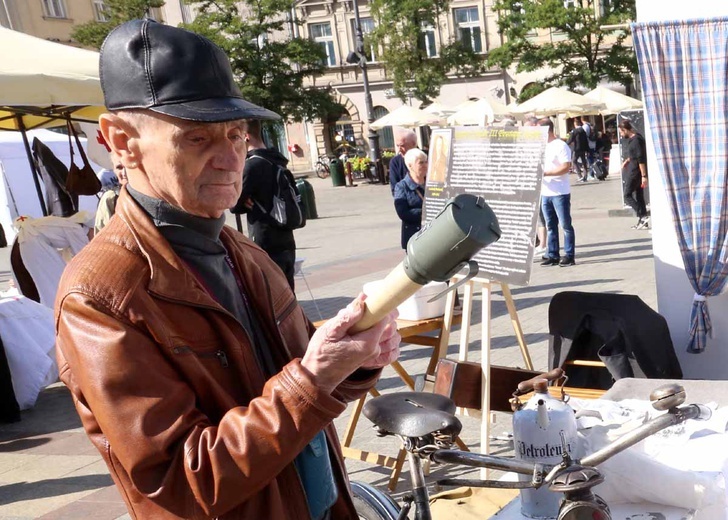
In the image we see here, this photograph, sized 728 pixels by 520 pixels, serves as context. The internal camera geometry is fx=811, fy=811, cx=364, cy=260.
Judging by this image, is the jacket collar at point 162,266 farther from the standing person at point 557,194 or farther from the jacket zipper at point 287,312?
the standing person at point 557,194

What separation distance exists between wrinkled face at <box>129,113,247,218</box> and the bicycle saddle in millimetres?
767

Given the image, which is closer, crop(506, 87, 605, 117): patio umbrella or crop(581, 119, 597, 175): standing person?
crop(506, 87, 605, 117): patio umbrella

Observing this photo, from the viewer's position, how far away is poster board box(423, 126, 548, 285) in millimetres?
4137

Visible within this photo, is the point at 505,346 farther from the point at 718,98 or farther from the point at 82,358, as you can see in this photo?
the point at 82,358

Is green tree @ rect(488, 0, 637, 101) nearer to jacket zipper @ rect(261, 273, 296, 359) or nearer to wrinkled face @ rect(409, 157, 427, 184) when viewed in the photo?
wrinkled face @ rect(409, 157, 427, 184)

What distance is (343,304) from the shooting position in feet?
28.3

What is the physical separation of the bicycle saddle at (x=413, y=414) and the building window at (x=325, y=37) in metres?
43.5

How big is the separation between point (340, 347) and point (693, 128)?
11.3 feet

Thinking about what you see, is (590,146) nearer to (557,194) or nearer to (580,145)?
(580,145)

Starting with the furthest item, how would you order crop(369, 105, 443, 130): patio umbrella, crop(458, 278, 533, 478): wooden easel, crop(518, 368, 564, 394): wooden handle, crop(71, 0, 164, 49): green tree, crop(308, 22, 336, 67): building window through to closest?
crop(308, 22, 336, 67): building window
crop(71, 0, 164, 49): green tree
crop(369, 105, 443, 130): patio umbrella
crop(458, 278, 533, 478): wooden easel
crop(518, 368, 564, 394): wooden handle

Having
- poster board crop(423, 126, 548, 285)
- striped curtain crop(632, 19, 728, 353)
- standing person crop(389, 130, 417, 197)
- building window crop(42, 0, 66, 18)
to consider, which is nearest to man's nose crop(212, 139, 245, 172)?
poster board crop(423, 126, 548, 285)

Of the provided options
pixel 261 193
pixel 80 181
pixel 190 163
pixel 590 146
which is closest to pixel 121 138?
pixel 190 163

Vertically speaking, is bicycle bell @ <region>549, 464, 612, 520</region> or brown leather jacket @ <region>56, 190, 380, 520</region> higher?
brown leather jacket @ <region>56, 190, 380, 520</region>

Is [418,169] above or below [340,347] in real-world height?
below
